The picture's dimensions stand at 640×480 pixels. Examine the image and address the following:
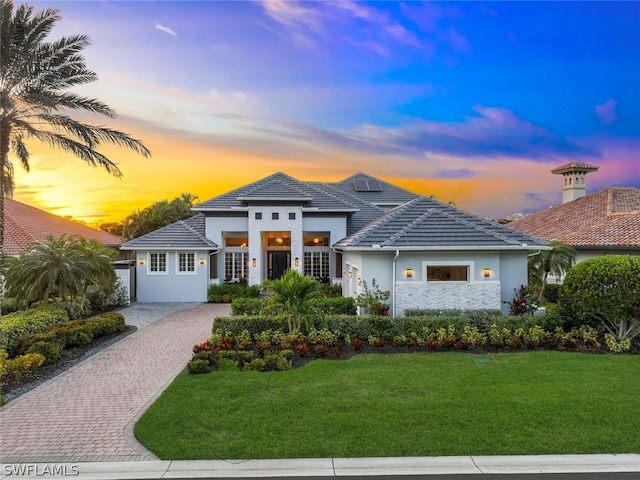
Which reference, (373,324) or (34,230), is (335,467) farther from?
(34,230)

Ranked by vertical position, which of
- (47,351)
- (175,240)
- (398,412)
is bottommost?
(398,412)

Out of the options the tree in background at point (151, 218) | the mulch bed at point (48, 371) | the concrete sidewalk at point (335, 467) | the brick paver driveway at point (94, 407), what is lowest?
the concrete sidewalk at point (335, 467)

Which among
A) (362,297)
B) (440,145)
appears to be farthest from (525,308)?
(440,145)

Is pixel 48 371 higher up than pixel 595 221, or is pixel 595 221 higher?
pixel 595 221

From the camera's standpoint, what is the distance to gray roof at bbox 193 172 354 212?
2264cm

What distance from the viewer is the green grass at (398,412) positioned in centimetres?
595

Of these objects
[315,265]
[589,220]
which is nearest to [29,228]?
[315,265]

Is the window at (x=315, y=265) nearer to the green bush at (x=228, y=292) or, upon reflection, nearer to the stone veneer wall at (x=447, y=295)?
the green bush at (x=228, y=292)

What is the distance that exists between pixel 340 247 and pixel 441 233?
5997mm

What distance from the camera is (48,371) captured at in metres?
10.1

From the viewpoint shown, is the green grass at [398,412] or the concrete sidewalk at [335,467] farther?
the green grass at [398,412]

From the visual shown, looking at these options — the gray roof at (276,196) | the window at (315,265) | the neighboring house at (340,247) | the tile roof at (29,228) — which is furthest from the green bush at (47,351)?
the window at (315,265)

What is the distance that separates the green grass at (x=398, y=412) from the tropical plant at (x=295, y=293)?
237cm

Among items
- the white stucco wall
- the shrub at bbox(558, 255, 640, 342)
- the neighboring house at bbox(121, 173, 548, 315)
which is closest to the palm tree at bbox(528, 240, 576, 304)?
the neighboring house at bbox(121, 173, 548, 315)
